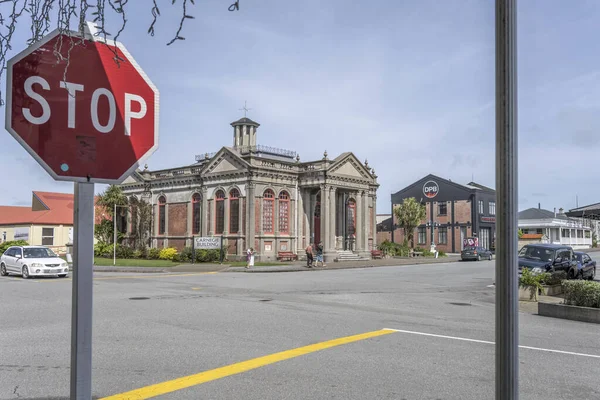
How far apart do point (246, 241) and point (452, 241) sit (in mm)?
38211

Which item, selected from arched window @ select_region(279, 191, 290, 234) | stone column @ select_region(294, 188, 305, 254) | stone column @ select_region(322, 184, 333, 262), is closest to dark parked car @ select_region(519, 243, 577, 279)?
stone column @ select_region(322, 184, 333, 262)

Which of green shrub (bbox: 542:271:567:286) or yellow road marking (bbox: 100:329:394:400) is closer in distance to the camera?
yellow road marking (bbox: 100:329:394:400)

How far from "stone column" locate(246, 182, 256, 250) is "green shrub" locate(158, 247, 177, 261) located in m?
6.67

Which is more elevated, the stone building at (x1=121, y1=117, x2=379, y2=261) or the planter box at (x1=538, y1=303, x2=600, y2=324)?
the stone building at (x1=121, y1=117, x2=379, y2=261)

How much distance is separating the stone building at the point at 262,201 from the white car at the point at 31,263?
15.1 metres

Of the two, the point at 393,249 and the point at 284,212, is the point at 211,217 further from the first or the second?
the point at 393,249

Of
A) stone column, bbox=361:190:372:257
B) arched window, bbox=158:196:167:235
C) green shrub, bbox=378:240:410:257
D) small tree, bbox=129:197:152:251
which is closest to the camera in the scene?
stone column, bbox=361:190:372:257

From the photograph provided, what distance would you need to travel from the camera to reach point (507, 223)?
8.05ft

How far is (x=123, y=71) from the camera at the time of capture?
101 inches

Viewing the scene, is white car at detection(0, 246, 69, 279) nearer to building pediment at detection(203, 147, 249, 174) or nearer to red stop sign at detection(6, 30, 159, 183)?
building pediment at detection(203, 147, 249, 174)

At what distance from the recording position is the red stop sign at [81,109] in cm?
226

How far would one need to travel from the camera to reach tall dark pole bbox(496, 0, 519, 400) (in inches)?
95.7

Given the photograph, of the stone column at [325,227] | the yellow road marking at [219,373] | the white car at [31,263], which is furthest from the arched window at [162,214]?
the yellow road marking at [219,373]

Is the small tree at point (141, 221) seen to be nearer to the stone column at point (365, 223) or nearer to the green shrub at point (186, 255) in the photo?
the green shrub at point (186, 255)
